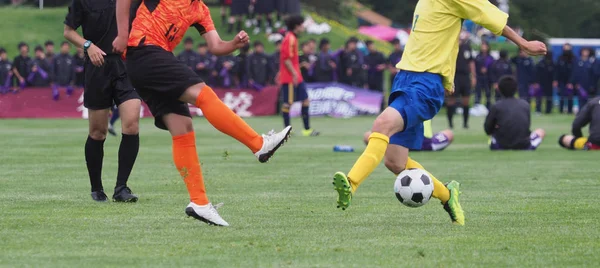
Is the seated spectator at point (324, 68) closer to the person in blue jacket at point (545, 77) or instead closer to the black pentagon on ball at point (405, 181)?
the person in blue jacket at point (545, 77)

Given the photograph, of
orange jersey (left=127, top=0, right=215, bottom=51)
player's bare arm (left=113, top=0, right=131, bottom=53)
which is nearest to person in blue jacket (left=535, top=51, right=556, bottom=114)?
orange jersey (left=127, top=0, right=215, bottom=51)

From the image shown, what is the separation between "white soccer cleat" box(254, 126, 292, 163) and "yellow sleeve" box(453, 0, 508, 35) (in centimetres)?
148

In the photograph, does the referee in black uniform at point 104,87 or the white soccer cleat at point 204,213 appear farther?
the referee in black uniform at point 104,87

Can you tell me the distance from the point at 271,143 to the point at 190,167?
615 millimetres

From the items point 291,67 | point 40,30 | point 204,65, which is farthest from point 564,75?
point 40,30

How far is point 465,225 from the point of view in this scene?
25.1 ft

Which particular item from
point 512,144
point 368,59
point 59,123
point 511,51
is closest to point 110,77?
point 512,144

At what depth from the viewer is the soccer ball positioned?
7.64 m

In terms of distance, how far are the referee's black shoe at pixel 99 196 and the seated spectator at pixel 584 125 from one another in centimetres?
862

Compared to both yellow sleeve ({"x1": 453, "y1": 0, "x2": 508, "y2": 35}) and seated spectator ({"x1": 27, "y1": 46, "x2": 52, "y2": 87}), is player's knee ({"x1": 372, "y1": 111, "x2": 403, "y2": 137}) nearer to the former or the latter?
yellow sleeve ({"x1": 453, "y1": 0, "x2": 508, "y2": 35})

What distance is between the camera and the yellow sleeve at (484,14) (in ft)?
25.0

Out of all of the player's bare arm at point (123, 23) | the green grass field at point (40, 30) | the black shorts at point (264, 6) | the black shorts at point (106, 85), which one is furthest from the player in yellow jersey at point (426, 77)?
the black shorts at point (264, 6)

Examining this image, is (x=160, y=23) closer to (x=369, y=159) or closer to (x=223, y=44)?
(x=223, y=44)

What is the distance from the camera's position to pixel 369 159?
7.43 metres
